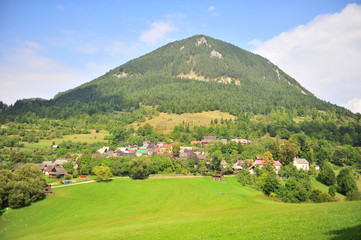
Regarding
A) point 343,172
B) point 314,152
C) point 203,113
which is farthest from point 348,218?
point 203,113

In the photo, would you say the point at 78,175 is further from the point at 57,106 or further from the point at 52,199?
the point at 57,106

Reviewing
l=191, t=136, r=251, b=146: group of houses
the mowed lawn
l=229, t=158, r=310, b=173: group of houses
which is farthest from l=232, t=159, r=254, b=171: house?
l=191, t=136, r=251, b=146: group of houses

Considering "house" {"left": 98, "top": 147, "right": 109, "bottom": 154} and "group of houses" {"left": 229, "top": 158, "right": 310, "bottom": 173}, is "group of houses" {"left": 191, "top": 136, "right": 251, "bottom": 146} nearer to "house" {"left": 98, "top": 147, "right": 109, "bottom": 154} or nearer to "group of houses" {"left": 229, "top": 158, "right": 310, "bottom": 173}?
"group of houses" {"left": 229, "top": 158, "right": 310, "bottom": 173}

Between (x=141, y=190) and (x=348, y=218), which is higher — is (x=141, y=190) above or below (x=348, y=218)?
below

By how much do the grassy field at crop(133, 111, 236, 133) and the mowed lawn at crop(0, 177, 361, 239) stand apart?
8270 cm

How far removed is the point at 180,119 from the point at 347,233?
481 feet

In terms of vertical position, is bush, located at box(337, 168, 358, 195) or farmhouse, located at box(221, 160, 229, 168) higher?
farmhouse, located at box(221, 160, 229, 168)

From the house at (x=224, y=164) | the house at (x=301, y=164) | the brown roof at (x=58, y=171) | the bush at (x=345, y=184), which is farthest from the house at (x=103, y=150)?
the bush at (x=345, y=184)

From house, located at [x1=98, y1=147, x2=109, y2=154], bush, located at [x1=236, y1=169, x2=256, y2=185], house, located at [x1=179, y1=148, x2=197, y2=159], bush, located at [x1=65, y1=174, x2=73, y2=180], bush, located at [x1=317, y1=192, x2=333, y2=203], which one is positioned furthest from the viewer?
house, located at [x1=98, y1=147, x2=109, y2=154]

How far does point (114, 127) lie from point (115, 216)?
11495 centimetres

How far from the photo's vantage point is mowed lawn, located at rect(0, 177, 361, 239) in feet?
62.0

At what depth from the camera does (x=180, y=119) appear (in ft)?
527

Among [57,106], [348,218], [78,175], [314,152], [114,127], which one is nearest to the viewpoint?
[348,218]

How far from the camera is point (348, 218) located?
18.6 meters
